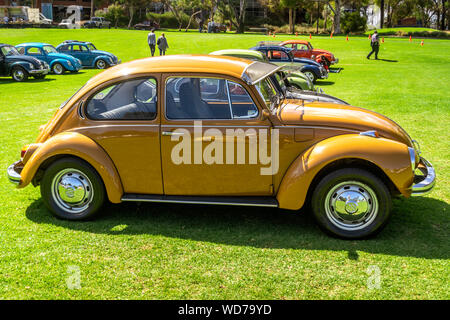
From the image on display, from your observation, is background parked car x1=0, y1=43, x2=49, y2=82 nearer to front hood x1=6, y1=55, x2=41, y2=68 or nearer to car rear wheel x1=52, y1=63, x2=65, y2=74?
front hood x1=6, y1=55, x2=41, y2=68

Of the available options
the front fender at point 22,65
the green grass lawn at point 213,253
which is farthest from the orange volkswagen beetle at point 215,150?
the front fender at point 22,65

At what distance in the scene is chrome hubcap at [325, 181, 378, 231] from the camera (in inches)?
183

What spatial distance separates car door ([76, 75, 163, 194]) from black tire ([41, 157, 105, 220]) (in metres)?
0.32

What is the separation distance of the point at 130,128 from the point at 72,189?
39.9 inches

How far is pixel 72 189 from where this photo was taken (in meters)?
5.12

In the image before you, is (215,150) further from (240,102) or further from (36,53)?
(36,53)

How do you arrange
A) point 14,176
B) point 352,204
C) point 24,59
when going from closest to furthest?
point 352,204 → point 14,176 → point 24,59

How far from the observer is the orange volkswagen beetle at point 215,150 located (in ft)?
15.3

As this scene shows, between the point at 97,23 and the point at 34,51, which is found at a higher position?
the point at 97,23

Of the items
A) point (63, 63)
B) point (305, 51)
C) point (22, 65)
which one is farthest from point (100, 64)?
point (305, 51)

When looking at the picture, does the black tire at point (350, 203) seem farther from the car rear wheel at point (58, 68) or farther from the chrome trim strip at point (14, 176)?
the car rear wheel at point (58, 68)

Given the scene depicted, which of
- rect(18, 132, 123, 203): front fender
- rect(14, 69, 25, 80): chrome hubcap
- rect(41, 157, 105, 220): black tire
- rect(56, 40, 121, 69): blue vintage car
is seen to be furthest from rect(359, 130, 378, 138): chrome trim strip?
rect(56, 40, 121, 69): blue vintage car

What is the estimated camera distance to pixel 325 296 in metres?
3.80

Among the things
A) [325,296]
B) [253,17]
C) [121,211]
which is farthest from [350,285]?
[253,17]
